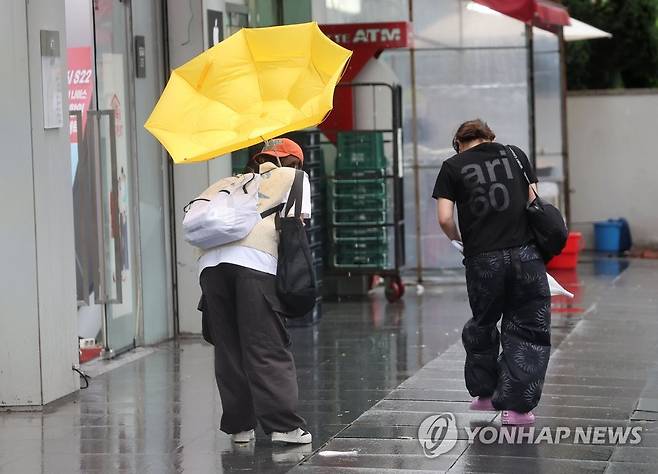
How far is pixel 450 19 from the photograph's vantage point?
15.5 meters

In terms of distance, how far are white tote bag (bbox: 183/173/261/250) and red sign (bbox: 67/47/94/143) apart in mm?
3075

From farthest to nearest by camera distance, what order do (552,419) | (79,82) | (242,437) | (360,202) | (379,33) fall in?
1. (379,33)
2. (360,202)
3. (79,82)
4. (552,419)
5. (242,437)

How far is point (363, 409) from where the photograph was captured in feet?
26.6

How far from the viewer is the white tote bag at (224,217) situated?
686cm

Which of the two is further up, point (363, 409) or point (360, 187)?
point (360, 187)

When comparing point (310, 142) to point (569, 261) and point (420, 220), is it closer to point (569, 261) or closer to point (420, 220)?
point (420, 220)

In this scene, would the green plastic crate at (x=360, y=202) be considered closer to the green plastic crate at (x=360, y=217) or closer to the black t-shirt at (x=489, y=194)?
the green plastic crate at (x=360, y=217)

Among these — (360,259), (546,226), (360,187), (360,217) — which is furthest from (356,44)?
(546,226)

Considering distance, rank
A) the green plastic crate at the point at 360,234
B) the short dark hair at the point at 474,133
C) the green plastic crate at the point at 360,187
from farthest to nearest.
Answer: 1. the green plastic crate at the point at 360,234
2. the green plastic crate at the point at 360,187
3. the short dark hair at the point at 474,133

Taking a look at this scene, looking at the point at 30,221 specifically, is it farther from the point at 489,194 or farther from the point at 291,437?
the point at 489,194

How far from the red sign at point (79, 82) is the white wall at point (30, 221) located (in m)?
1.29

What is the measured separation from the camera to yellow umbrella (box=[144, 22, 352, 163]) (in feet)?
22.9

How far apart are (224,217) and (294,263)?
1.39ft

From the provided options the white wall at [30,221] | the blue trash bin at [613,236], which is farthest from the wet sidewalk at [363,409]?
the blue trash bin at [613,236]
